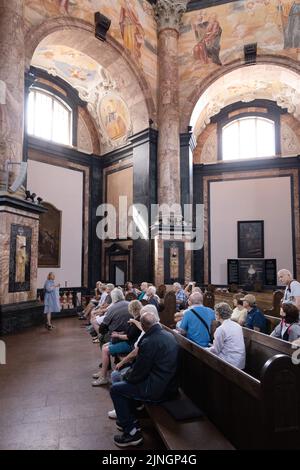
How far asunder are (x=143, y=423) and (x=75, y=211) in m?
13.5

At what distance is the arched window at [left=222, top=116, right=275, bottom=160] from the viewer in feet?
61.1

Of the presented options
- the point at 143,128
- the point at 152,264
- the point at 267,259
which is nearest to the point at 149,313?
the point at 152,264

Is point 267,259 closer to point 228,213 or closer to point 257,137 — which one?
point 228,213

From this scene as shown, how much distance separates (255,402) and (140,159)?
13.8 metres

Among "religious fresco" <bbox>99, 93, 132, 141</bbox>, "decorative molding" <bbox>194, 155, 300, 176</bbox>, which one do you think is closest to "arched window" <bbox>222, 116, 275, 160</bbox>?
"decorative molding" <bbox>194, 155, 300, 176</bbox>

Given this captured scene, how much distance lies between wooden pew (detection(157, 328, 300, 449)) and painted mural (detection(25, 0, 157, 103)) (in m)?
12.9

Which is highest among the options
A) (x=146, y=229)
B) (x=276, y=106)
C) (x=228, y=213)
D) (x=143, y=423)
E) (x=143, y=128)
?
(x=276, y=106)

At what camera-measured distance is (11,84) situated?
9.82 metres

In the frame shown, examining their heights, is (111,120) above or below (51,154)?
above

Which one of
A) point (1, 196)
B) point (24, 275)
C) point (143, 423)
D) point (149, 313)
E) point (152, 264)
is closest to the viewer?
point (149, 313)

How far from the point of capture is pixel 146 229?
1501 centimetres

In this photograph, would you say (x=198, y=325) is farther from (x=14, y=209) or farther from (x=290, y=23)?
(x=290, y=23)

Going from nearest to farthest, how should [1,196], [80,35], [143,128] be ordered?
[1,196] → [80,35] → [143,128]

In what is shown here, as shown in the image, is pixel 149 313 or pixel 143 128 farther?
pixel 143 128
